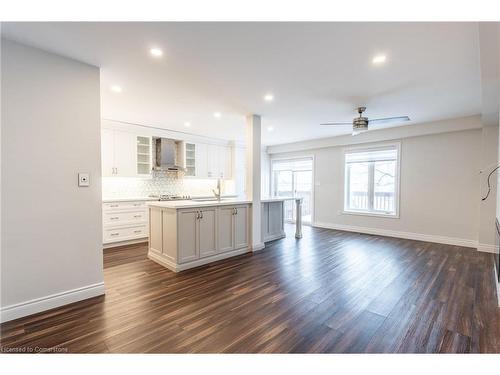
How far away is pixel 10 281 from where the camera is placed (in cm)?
211

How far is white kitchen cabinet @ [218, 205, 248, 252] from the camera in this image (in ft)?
12.9

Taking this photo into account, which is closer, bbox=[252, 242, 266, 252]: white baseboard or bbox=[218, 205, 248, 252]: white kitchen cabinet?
bbox=[218, 205, 248, 252]: white kitchen cabinet

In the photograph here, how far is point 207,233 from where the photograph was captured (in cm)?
371

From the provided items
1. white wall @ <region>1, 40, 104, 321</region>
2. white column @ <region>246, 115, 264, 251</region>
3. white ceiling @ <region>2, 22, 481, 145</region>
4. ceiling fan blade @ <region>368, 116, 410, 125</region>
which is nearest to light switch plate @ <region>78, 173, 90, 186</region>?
white wall @ <region>1, 40, 104, 321</region>

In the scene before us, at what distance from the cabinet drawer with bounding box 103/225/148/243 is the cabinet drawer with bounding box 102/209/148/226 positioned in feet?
0.44

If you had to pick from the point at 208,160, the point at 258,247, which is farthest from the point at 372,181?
the point at 208,160

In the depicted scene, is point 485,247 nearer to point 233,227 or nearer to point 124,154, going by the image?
point 233,227

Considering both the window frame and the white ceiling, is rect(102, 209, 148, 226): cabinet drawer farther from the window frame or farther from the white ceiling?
the window frame

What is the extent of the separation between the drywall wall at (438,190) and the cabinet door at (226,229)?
383 cm

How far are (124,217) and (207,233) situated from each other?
2218 millimetres

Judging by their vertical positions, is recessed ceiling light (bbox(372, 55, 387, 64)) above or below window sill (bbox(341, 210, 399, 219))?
above

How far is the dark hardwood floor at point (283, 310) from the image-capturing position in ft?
5.97

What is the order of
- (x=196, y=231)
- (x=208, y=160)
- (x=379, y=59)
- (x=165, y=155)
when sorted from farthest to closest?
(x=208, y=160)
(x=165, y=155)
(x=196, y=231)
(x=379, y=59)
